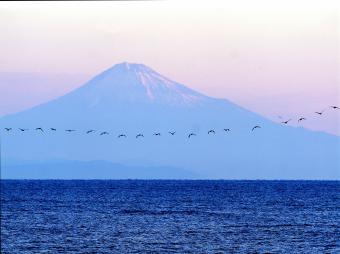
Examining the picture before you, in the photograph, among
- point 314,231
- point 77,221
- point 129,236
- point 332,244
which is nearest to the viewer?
point 332,244

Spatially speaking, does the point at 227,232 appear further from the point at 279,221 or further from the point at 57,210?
the point at 57,210

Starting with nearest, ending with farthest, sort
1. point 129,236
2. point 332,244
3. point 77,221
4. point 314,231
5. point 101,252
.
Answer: point 101,252
point 332,244
point 129,236
point 314,231
point 77,221

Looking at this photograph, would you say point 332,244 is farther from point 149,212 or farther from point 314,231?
point 149,212

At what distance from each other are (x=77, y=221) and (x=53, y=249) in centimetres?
2030

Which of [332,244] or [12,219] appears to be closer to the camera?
[332,244]

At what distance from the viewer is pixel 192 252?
53.6 metres

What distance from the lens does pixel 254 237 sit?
61.4 m

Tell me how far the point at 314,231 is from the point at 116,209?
3065 centimetres

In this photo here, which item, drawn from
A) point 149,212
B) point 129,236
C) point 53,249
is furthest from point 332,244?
point 149,212

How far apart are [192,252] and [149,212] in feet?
111

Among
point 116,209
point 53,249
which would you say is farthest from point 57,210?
point 53,249

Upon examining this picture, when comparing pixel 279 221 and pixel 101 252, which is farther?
pixel 279 221

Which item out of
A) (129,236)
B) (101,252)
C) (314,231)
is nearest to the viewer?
(101,252)

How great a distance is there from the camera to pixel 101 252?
52.7 metres
